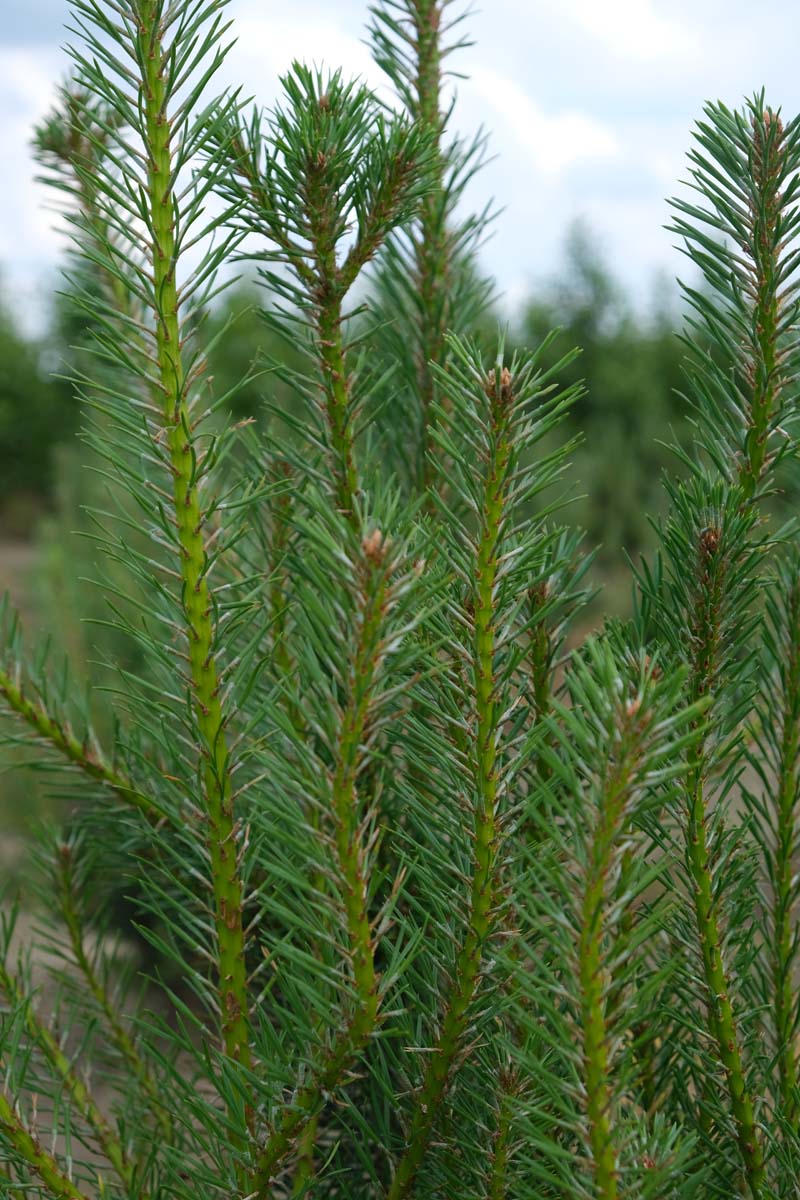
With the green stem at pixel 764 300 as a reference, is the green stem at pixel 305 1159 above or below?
below

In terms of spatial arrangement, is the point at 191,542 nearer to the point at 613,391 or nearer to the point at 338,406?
the point at 338,406

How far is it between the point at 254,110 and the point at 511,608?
28 cm

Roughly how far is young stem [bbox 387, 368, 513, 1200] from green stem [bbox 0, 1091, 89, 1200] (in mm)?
182

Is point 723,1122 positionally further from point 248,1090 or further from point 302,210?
point 302,210

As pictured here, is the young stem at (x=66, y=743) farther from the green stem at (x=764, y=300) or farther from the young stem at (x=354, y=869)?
the green stem at (x=764, y=300)

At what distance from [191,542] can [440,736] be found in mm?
132

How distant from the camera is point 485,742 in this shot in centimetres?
42

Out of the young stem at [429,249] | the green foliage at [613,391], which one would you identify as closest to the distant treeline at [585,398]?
the green foliage at [613,391]

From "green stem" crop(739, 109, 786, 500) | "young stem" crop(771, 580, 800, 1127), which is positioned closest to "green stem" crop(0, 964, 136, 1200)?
"young stem" crop(771, 580, 800, 1127)

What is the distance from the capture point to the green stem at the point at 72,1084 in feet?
1.88

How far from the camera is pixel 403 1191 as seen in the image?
482mm

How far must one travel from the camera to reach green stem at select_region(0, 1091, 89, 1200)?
48cm

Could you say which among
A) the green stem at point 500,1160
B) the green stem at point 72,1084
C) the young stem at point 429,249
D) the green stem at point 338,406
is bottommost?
the green stem at point 72,1084

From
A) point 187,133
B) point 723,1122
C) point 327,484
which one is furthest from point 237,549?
point 723,1122
